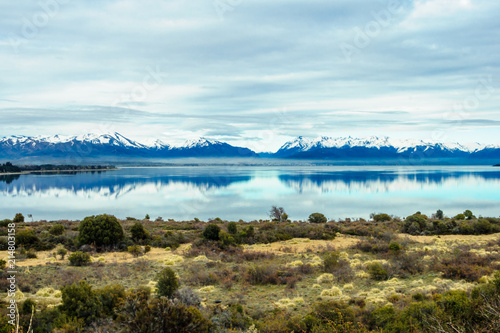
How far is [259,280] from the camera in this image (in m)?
11.5

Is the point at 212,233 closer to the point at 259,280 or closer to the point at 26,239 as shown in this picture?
the point at 259,280

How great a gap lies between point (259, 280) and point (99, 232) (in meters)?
9.27

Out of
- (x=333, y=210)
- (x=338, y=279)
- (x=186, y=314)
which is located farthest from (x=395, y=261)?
(x=333, y=210)

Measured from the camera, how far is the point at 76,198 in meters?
57.3

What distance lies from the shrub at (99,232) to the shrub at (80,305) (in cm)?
1016

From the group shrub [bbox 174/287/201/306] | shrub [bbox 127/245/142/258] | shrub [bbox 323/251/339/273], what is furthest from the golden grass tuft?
shrub [bbox 127/245/142/258]

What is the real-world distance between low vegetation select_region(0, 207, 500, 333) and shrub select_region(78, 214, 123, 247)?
0.05 m

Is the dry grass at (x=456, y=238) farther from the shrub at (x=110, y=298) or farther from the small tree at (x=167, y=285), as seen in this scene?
the shrub at (x=110, y=298)

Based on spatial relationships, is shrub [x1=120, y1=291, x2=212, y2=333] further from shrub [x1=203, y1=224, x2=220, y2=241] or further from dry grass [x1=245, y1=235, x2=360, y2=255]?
shrub [x1=203, y1=224, x2=220, y2=241]

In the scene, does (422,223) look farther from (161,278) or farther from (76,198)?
(76,198)

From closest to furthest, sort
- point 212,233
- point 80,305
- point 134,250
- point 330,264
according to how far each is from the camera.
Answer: point 80,305, point 330,264, point 134,250, point 212,233

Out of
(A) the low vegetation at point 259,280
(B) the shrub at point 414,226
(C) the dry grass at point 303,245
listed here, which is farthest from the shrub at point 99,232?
(B) the shrub at point 414,226

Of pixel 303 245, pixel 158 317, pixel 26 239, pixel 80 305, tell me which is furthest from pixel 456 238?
pixel 26 239

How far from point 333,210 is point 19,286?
36965 mm
